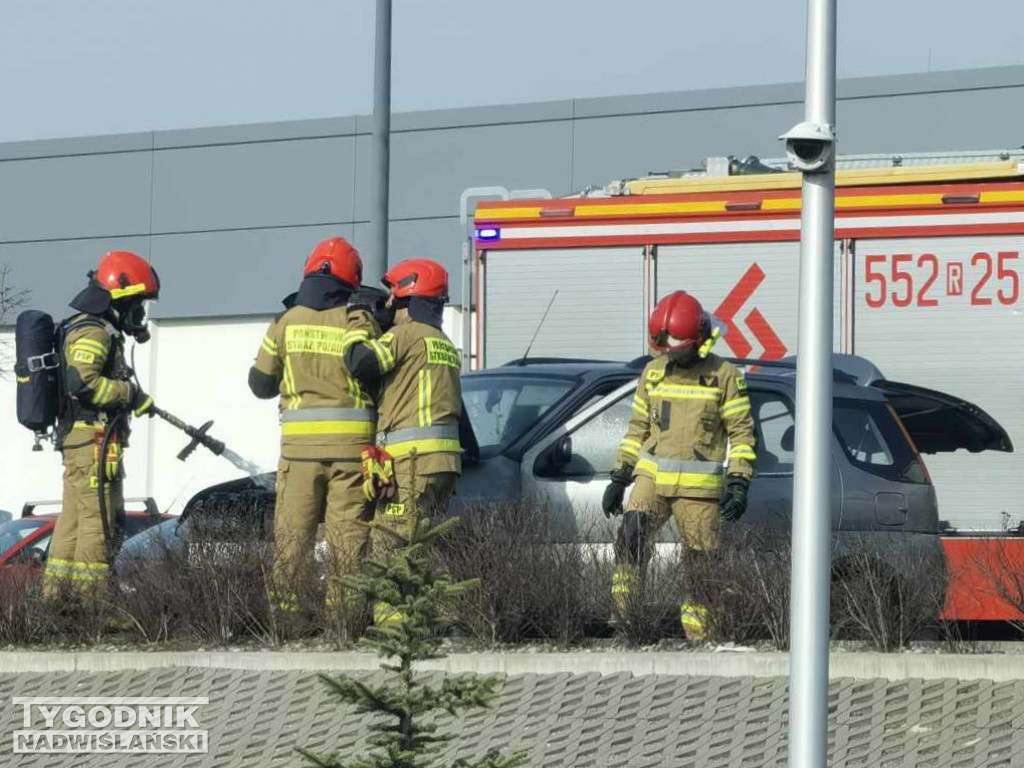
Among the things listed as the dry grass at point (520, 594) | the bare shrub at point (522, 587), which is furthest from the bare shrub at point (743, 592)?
the bare shrub at point (522, 587)

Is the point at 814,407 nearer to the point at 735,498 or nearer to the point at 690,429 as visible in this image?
the point at 735,498

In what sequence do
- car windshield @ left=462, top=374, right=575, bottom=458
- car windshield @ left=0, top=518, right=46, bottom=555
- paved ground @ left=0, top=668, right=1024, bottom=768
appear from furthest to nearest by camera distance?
car windshield @ left=0, top=518, right=46, bottom=555, car windshield @ left=462, top=374, right=575, bottom=458, paved ground @ left=0, top=668, right=1024, bottom=768

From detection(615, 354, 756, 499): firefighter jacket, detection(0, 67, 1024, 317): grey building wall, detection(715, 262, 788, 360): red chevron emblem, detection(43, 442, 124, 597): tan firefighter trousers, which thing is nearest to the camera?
detection(615, 354, 756, 499): firefighter jacket

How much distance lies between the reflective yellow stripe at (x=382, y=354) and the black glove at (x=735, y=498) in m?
1.63

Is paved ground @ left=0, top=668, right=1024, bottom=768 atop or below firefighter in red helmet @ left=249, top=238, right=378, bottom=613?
below

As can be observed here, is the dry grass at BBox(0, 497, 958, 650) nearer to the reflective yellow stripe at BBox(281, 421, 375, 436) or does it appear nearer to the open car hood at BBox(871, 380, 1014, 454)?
the reflective yellow stripe at BBox(281, 421, 375, 436)

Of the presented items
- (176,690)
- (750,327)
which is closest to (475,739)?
→ (176,690)

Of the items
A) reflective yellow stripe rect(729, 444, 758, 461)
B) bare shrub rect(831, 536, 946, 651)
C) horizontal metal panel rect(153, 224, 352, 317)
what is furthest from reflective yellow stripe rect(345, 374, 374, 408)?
horizontal metal panel rect(153, 224, 352, 317)

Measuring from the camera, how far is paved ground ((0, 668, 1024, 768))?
687cm

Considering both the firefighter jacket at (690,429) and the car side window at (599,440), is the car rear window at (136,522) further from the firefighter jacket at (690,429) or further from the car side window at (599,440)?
the firefighter jacket at (690,429)

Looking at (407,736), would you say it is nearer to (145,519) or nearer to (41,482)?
(145,519)

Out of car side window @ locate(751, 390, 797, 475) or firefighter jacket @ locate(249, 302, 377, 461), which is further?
car side window @ locate(751, 390, 797, 475)

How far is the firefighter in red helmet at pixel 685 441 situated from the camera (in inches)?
355

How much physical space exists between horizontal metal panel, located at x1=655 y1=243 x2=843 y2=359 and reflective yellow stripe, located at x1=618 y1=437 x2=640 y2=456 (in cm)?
428
